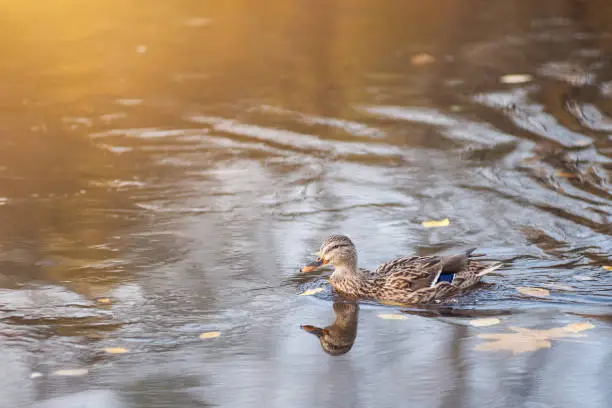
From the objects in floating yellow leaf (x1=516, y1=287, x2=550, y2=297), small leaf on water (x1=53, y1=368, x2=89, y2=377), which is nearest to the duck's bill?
floating yellow leaf (x1=516, y1=287, x2=550, y2=297)

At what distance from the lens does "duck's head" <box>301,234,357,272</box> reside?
8734 mm

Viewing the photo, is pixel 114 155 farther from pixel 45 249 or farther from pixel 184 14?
pixel 184 14

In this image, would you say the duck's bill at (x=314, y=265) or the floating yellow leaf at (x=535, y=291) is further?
the duck's bill at (x=314, y=265)

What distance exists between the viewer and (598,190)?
1098 cm

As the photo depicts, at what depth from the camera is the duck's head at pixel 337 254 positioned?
344 inches

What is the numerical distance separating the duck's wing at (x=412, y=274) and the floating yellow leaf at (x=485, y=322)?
601mm

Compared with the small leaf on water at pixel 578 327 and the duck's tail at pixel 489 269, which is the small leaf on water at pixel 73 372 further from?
Answer: the small leaf on water at pixel 578 327

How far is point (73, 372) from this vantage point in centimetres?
725

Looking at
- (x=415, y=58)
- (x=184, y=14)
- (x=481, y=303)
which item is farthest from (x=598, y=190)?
(x=184, y=14)

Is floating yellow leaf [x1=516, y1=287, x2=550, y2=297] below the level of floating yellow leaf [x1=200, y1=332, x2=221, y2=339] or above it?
above

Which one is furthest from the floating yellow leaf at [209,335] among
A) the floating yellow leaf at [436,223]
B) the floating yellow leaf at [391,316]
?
the floating yellow leaf at [436,223]

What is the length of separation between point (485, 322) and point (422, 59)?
9.86 metres

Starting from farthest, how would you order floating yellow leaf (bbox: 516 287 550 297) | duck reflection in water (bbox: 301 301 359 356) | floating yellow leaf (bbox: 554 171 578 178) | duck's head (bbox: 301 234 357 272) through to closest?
1. floating yellow leaf (bbox: 554 171 578 178)
2. duck's head (bbox: 301 234 357 272)
3. floating yellow leaf (bbox: 516 287 550 297)
4. duck reflection in water (bbox: 301 301 359 356)

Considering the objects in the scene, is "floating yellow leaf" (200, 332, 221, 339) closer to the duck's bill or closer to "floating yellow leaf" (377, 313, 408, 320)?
the duck's bill
